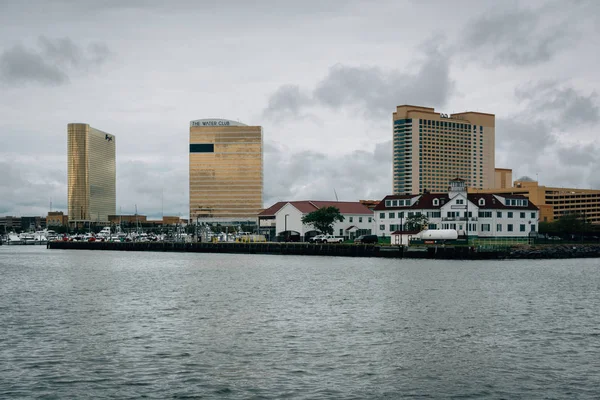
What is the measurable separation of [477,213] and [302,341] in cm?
11409

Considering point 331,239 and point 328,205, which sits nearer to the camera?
point 331,239

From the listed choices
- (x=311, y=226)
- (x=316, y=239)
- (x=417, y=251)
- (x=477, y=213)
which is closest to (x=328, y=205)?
(x=311, y=226)

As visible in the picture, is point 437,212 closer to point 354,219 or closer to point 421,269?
point 354,219

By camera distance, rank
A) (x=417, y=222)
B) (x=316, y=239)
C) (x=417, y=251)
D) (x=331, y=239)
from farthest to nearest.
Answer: (x=316, y=239) < (x=331, y=239) < (x=417, y=222) < (x=417, y=251)

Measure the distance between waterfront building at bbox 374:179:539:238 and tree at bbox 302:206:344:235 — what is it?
20313 millimetres

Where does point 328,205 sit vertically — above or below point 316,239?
above

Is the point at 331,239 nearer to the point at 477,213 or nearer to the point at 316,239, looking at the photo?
the point at 316,239

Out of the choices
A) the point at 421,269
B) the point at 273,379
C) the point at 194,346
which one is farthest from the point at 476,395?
the point at 421,269

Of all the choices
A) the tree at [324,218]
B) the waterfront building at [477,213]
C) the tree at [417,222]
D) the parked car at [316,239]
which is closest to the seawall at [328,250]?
the parked car at [316,239]

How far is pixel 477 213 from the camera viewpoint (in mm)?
146500

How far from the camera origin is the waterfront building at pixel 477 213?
146m

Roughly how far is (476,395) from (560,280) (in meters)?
59.4

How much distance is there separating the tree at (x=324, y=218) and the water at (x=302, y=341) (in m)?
95.7

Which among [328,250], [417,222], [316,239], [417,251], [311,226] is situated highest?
[417,222]
